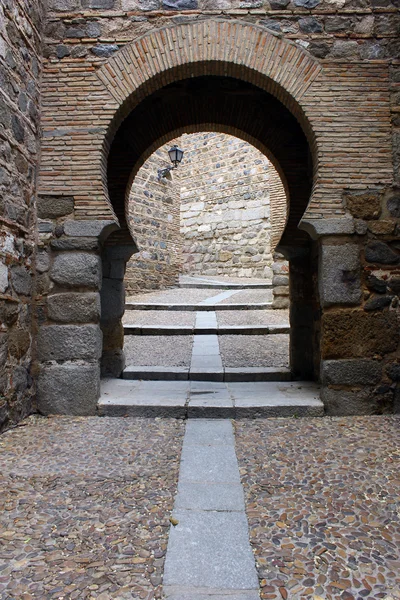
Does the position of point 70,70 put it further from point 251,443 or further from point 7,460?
point 251,443

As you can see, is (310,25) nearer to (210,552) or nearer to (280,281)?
(210,552)

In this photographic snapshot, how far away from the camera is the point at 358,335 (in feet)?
11.4

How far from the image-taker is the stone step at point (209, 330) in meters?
7.41

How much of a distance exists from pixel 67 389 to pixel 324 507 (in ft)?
7.13

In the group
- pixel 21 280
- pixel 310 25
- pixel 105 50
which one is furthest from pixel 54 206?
pixel 310 25

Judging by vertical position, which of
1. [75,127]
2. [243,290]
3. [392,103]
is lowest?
[243,290]

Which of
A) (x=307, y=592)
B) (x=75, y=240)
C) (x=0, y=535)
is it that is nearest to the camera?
(x=307, y=592)

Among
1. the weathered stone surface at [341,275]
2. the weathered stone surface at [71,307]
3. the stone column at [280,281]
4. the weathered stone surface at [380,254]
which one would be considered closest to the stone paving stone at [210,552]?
the weathered stone surface at [71,307]

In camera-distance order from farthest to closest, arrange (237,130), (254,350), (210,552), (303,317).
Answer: (254,350)
(237,130)
(303,317)
(210,552)

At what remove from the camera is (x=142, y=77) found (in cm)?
350

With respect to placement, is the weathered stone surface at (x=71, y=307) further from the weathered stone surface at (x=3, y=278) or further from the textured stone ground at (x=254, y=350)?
the textured stone ground at (x=254, y=350)

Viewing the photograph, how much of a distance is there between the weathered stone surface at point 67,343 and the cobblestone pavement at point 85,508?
0.53 meters

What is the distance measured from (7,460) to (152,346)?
394 cm

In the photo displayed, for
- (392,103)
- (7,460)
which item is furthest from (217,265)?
(7,460)
